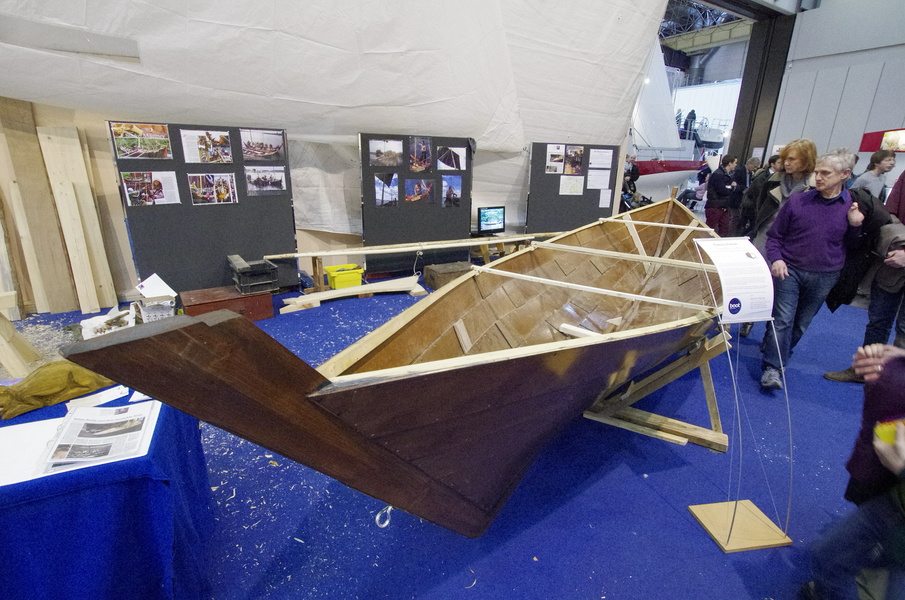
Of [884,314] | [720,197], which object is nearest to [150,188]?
[884,314]

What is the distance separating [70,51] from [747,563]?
229 inches

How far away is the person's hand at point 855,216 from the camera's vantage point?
8.78ft

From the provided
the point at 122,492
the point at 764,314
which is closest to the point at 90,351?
the point at 122,492

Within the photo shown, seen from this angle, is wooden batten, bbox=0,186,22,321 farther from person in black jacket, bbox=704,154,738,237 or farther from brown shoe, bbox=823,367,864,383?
person in black jacket, bbox=704,154,738,237

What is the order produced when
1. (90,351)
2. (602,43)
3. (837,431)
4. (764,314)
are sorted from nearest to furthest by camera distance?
1. (90,351)
2. (764,314)
3. (837,431)
4. (602,43)

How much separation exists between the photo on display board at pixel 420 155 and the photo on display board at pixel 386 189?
0.28m

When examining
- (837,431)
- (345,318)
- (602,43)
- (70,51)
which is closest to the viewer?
(837,431)

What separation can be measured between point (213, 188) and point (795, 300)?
5.10 m

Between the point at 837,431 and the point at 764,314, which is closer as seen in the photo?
the point at 764,314

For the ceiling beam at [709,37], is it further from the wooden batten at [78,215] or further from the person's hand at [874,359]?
the wooden batten at [78,215]

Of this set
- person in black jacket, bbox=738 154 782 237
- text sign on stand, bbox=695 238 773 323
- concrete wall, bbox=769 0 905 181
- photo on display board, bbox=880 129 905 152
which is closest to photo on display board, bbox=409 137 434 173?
person in black jacket, bbox=738 154 782 237

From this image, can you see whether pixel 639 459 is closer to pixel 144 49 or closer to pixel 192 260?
pixel 192 260

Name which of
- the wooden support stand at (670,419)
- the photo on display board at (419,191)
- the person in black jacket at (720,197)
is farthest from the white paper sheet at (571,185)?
the wooden support stand at (670,419)

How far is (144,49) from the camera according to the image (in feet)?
12.5
